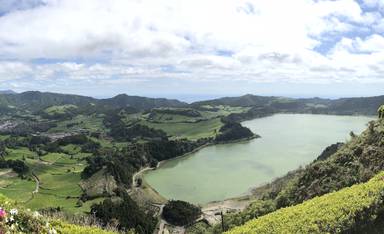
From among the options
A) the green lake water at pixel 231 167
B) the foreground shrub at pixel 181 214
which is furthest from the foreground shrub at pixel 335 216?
the green lake water at pixel 231 167

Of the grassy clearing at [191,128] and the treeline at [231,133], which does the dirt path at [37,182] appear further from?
the treeline at [231,133]

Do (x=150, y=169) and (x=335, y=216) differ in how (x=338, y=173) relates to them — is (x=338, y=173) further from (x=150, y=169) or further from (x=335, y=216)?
(x=150, y=169)

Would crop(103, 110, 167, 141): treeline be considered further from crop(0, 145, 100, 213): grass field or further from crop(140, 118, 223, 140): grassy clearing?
crop(0, 145, 100, 213): grass field

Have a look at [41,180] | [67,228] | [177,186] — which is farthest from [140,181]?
[67,228]

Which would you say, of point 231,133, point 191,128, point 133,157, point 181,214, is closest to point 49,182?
point 133,157

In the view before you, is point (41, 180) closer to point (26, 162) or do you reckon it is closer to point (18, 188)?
point (18, 188)
